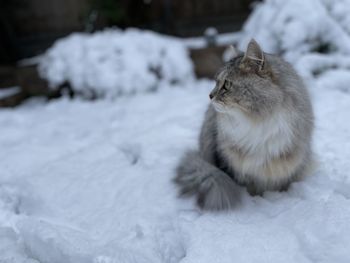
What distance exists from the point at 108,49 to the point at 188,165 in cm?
257

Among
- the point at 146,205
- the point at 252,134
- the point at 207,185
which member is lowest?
the point at 146,205

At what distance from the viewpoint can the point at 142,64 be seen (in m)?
4.02

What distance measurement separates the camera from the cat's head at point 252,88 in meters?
1.56

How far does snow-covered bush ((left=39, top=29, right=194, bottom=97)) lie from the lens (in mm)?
3961

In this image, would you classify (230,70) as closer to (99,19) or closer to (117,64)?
(117,64)

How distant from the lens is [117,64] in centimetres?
404

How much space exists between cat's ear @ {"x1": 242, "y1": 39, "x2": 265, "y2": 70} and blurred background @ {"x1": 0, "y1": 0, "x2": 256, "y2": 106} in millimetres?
3498

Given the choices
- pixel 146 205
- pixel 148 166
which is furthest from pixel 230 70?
pixel 148 166

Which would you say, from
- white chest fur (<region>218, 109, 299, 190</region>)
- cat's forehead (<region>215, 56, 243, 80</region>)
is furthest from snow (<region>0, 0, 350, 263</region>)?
cat's forehead (<region>215, 56, 243, 80</region>)

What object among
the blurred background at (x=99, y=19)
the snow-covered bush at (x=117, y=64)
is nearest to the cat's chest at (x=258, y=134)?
the snow-covered bush at (x=117, y=64)

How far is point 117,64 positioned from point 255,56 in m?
2.69

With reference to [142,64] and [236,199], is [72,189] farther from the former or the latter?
[142,64]

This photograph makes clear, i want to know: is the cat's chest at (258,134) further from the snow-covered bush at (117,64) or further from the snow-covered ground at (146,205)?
the snow-covered bush at (117,64)

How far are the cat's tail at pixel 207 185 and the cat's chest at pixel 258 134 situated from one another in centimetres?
17
